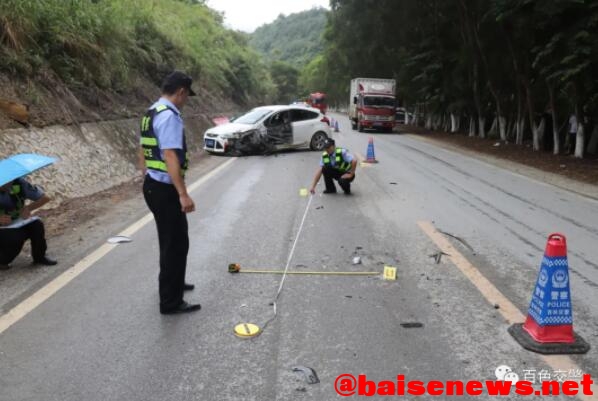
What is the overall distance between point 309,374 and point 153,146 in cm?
214

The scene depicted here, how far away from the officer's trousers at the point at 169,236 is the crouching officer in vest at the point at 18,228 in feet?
5.79

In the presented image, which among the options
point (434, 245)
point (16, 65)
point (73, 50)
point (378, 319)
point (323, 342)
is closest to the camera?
point (323, 342)

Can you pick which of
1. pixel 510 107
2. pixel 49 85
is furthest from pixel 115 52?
pixel 510 107

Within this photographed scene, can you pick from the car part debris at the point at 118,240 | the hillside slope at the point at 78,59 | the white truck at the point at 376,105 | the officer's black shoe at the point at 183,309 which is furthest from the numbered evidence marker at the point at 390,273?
the white truck at the point at 376,105

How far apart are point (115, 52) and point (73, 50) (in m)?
1.72

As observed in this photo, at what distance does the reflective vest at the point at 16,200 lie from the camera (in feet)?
17.1

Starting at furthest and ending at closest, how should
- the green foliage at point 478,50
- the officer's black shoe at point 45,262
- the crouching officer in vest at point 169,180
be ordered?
the green foliage at point 478,50, the officer's black shoe at point 45,262, the crouching officer in vest at point 169,180

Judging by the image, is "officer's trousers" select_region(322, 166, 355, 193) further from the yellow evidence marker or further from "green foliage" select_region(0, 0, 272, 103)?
"green foliage" select_region(0, 0, 272, 103)

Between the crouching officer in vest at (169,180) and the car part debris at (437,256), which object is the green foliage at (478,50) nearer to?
the car part debris at (437,256)

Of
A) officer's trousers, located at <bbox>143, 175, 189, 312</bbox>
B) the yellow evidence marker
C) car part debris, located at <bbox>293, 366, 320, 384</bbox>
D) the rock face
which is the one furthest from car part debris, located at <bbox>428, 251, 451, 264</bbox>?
the rock face

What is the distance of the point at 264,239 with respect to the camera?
259 inches

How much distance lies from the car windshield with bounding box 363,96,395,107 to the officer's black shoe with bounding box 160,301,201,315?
2806 centimetres

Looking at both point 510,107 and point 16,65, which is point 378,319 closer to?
point 16,65

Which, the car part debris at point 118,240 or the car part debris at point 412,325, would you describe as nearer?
the car part debris at point 412,325
